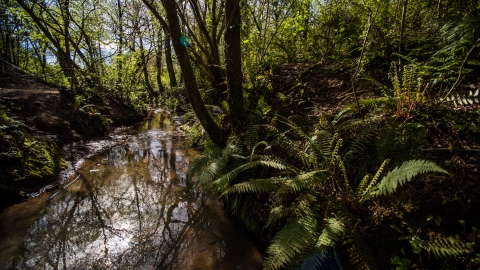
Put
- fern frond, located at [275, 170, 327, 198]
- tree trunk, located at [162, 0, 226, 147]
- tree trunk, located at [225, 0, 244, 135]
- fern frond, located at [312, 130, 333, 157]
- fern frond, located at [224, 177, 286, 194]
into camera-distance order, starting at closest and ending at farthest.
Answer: fern frond, located at [275, 170, 327, 198]
fern frond, located at [224, 177, 286, 194]
fern frond, located at [312, 130, 333, 157]
tree trunk, located at [162, 0, 226, 147]
tree trunk, located at [225, 0, 244, 135]

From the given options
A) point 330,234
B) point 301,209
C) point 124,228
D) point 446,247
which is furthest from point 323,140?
point 124,228

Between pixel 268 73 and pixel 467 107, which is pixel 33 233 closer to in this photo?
pixel 268 73

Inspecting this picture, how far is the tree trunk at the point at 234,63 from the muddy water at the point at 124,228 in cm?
138

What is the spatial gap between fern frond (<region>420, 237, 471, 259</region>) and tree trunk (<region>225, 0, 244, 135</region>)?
8.44ft

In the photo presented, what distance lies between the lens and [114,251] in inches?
101

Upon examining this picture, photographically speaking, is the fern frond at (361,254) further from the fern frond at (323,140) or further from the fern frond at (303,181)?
the fern frond at (323,140)

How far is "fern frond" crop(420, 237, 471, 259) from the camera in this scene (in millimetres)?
1409

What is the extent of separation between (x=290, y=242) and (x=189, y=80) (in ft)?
8.58

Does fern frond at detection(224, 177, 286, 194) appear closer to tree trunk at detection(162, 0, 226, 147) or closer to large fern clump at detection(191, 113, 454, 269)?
large fern clump at detection(191, 113, 454, 269)

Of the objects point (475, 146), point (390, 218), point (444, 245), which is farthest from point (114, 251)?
point (475, 146)

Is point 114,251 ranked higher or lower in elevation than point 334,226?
lower

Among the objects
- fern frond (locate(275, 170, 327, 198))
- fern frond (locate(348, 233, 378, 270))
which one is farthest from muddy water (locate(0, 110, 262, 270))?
fern frond (locate(348, 233, 378, 270))

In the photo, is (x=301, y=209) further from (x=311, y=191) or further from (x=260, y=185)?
(x=260, y=185)

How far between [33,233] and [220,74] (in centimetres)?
429
